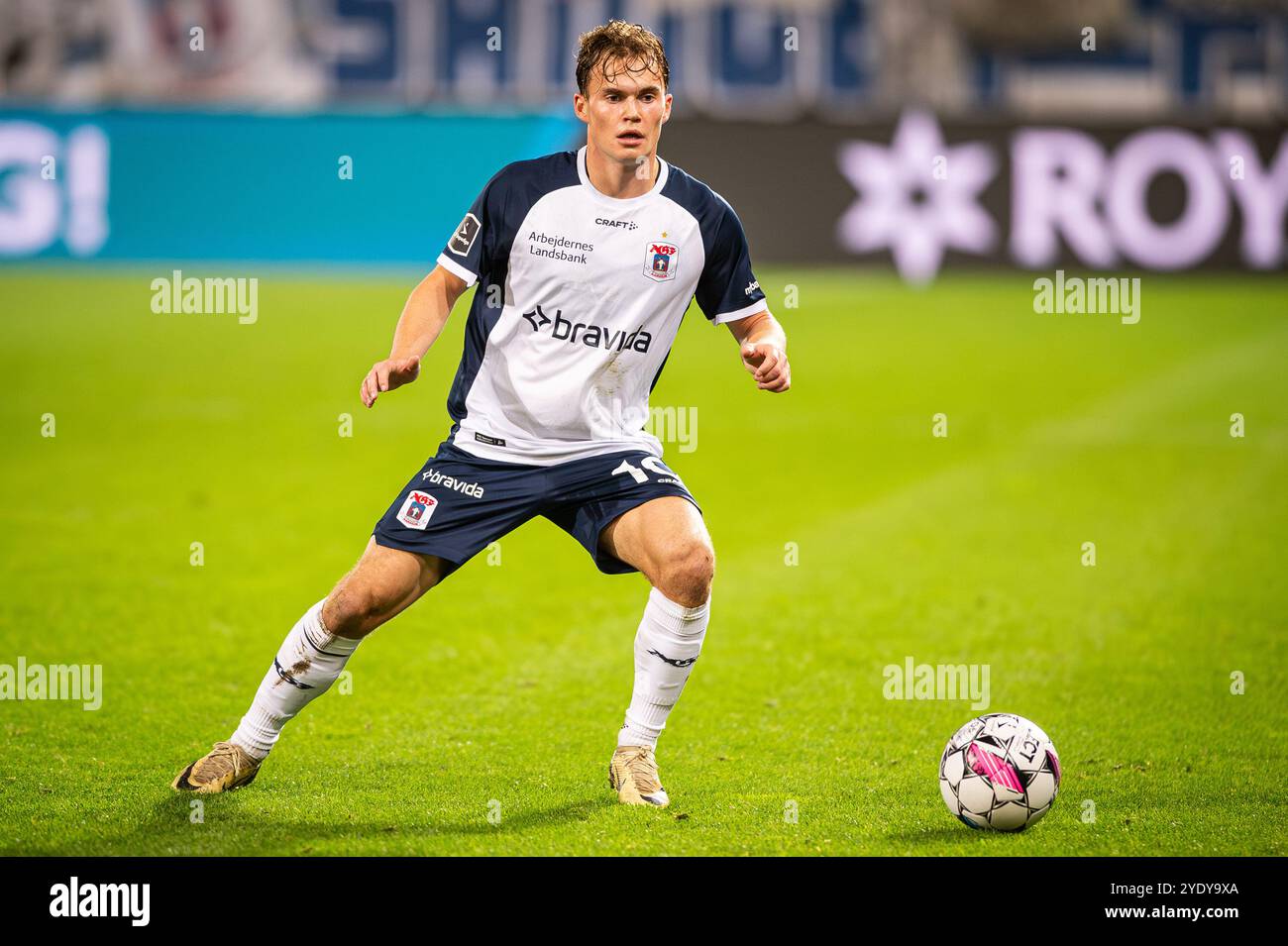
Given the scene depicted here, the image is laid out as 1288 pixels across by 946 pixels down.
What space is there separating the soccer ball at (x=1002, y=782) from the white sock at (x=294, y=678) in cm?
190

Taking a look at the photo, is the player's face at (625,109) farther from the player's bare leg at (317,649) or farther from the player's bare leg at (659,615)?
the player's bare leg at (317,649)

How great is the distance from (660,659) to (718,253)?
1.32 m

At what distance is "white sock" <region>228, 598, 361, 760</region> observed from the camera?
5.04 m

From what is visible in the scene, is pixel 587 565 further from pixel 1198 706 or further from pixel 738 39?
pixel 738 39

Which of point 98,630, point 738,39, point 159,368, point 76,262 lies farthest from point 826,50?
point 98,630

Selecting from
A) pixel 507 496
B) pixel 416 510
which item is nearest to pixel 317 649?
pixel 416 510

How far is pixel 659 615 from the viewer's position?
5137mm

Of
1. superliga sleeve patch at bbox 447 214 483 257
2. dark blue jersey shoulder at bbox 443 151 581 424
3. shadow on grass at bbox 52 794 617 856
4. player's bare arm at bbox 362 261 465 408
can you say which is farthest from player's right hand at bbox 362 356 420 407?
shadow on grass at bbox 52 794 617 856

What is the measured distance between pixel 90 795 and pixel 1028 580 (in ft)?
16.9

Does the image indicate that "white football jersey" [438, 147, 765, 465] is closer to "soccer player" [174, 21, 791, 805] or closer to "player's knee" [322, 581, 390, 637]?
"soccer player" [174, 21, 791, 805]

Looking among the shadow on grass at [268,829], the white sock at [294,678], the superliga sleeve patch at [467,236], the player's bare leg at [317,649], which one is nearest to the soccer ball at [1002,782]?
the shadow on grass at [268,829]

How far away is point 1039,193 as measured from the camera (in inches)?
794

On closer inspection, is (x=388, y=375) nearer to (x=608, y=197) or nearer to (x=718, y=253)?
(x=608, y=197)

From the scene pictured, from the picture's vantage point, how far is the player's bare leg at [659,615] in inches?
196
